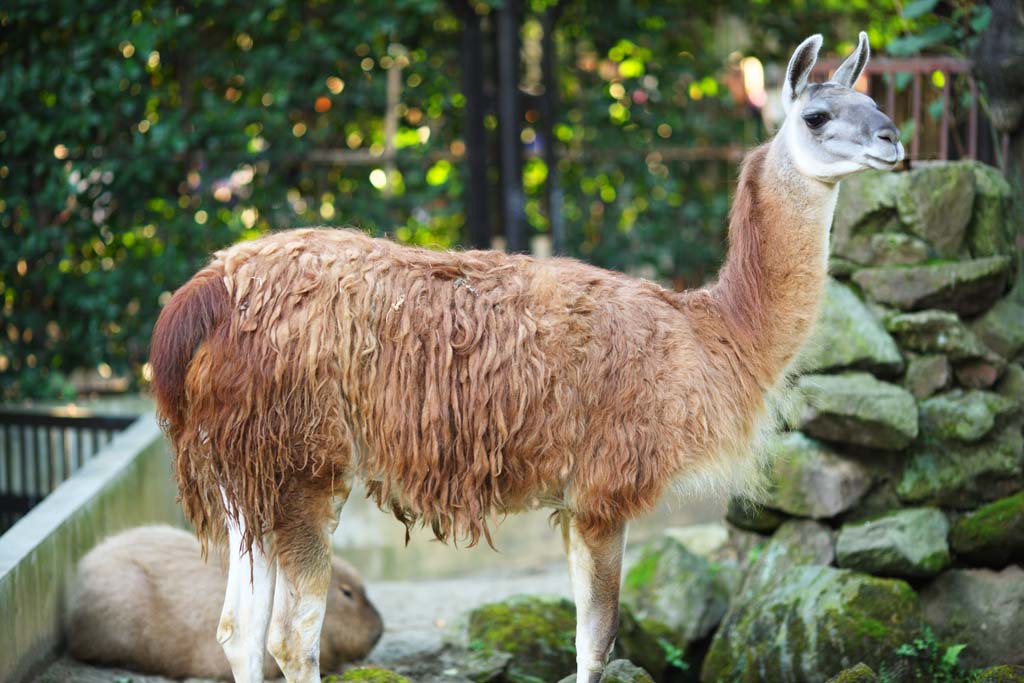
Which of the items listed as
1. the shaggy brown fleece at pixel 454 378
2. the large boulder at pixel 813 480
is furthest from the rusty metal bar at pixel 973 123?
the shaggy brown fleece at pixel 454 378

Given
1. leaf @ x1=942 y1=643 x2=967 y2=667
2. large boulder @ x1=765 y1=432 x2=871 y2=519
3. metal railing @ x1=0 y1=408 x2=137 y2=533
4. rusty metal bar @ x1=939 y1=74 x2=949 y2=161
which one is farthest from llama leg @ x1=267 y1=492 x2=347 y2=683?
rusty metal bar @ x1=939 y1=74 x2=949 y2=161

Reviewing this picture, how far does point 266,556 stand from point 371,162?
550 centimetres

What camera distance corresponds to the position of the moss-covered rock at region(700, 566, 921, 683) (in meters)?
4.96

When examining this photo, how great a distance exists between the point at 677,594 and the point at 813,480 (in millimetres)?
896

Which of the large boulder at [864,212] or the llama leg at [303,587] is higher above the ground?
the large boulder at [864,212]

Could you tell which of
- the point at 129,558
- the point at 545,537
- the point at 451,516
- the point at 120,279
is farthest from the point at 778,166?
the point at 120,279

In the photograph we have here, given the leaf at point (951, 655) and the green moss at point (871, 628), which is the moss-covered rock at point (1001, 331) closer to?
the leaf at point (951, 655)

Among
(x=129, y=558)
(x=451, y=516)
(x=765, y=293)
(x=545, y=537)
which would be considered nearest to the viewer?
(x=451, y=516)

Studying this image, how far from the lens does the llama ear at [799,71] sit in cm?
450

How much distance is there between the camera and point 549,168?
30.5 ft

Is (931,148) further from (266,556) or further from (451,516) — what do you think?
(266,556)

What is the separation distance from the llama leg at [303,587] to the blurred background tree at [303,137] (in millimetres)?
4214

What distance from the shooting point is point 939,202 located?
5.71 m

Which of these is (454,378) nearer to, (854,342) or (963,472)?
(854,342)
